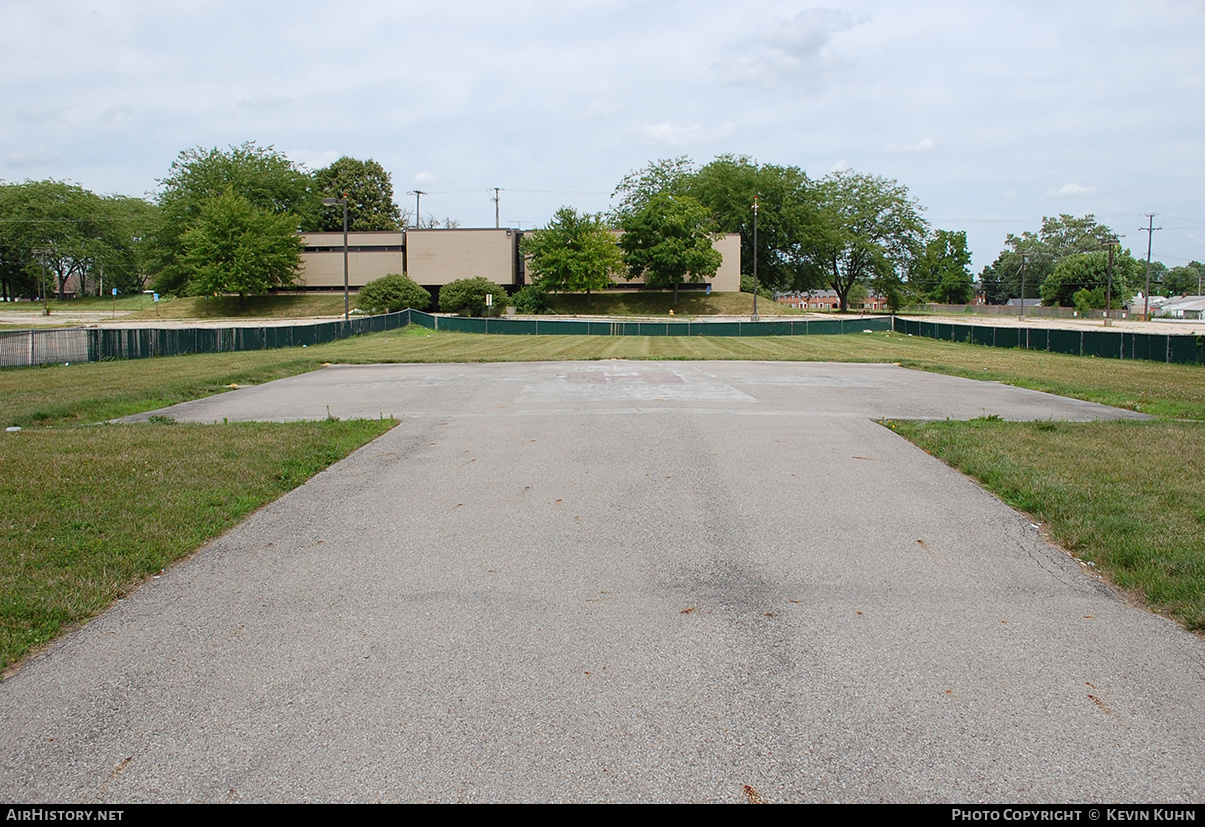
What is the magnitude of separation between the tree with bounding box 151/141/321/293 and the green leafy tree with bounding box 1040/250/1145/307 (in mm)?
94488

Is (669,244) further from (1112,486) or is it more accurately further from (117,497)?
(117,497)

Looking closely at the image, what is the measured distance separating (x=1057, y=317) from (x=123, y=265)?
111166 mm

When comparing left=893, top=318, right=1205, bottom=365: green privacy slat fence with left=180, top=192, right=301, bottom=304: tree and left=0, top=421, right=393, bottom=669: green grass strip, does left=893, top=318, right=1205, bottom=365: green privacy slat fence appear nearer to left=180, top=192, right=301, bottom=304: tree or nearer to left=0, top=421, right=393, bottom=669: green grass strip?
left=0, top=421, right=393, bottom=669: green grass strip

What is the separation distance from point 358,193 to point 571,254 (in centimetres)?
4254

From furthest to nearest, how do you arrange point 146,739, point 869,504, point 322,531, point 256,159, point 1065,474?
point 256,159
point 1065,474
point 869,504
point 322,531
point 146,739

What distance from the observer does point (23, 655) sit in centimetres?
445

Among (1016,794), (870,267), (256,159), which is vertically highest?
(256,159)

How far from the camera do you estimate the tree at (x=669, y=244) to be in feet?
241

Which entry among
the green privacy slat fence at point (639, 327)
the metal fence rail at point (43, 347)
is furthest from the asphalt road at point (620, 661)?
the green privacy slat fence at point (639, 327)

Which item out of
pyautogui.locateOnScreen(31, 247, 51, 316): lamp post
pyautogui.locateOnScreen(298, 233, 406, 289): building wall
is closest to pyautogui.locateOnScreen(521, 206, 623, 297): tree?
pyautogui.locateOnScreen(298, 233, 406, 289): building wall

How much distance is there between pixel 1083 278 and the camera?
10806 cm

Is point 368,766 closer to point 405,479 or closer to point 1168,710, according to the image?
point 1168,710

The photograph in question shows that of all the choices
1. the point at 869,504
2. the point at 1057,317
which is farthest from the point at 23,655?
the point at 1057,317

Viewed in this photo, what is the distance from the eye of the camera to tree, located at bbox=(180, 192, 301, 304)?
72.8 m
